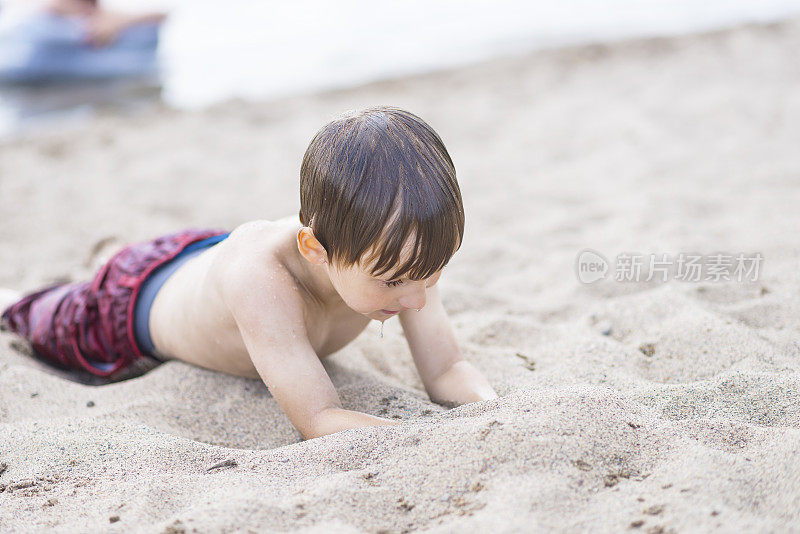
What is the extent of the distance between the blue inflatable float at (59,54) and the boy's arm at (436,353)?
614 cm

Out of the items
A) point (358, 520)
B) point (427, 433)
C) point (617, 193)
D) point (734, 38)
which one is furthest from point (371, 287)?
point (734, 38)

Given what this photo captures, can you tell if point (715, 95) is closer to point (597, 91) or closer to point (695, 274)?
point (597, 91)

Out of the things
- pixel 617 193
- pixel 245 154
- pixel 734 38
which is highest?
pixel 734 38

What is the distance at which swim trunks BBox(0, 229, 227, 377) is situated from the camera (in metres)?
2.63

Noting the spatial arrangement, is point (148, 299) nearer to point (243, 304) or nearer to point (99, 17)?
point (243, 304)

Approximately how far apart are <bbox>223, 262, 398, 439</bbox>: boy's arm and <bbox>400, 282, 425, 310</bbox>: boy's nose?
30 centimetres

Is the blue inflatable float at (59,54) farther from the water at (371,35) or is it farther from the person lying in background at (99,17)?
the water at (371,35)

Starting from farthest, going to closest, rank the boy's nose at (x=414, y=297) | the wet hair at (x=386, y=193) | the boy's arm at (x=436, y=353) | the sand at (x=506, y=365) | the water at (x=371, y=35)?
the water at (x=371, y=35), the boy's arm at (x=436, y=353), the boy's nose at (x=414, y=297), the wet hair at (x=386, y=193), the sand at (x=506, y=365)

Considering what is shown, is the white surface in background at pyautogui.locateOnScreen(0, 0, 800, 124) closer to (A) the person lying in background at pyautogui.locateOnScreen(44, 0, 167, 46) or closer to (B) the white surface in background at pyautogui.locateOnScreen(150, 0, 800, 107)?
(B) the white surface in background at pyautogui.locateOnScreen(150, 0, 800, 107)

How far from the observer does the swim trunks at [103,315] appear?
104 inches

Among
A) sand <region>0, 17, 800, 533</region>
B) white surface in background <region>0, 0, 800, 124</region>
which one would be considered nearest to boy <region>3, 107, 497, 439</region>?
sand <region>0, 17, 800, 533</region>

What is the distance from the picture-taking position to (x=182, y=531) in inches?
56.5

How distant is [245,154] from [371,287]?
346 centimetres

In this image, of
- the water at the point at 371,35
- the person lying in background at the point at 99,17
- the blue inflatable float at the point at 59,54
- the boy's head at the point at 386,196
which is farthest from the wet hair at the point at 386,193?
the person lying in background at the point at 99,17
